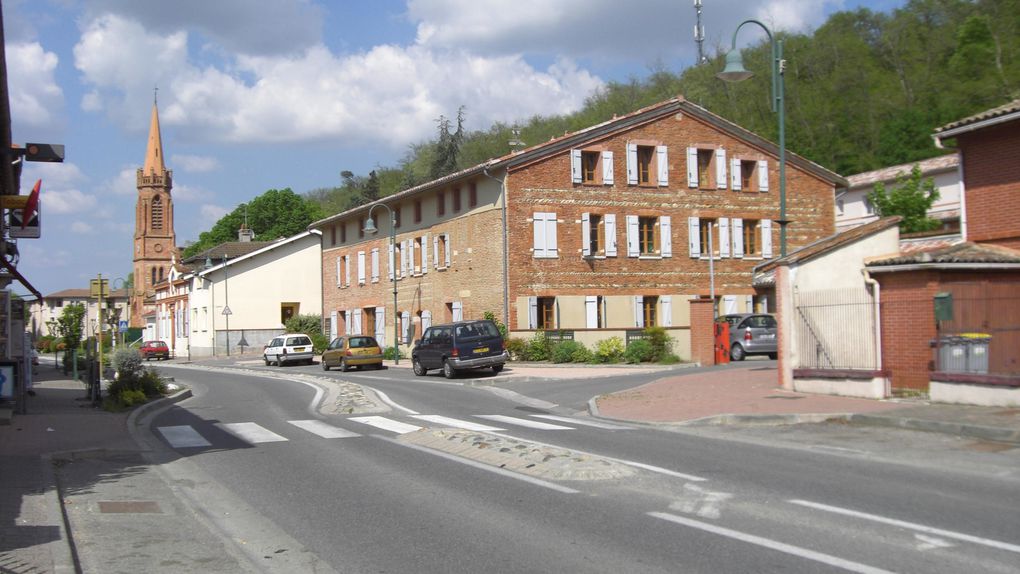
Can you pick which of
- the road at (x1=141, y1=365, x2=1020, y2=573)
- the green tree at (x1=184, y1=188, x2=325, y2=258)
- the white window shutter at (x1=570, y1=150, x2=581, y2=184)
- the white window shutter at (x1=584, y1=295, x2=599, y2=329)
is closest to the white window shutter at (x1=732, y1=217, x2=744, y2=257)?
the white window shutter at (x1=584, y1=295, x2=599, y2=329)

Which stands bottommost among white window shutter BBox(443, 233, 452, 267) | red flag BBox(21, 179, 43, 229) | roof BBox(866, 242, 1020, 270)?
roof BBox(866, 242, 1020, 270)

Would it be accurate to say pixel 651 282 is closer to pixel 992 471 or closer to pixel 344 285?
pixel 344 285

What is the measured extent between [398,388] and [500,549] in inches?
734

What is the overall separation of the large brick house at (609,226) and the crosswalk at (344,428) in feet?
59.1

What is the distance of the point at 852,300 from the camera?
16547 millimetres

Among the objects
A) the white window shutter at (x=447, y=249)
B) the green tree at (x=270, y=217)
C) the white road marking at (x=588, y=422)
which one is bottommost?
the white road marking at (x=588, y=422)

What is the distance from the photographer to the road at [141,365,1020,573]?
6.43 meters

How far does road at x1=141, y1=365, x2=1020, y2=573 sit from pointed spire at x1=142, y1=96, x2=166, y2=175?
92075 millimetres

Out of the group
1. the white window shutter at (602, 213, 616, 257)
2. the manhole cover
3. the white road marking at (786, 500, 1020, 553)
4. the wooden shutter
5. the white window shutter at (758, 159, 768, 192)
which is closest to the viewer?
the white road marking at (786, 500, 1020, 553)

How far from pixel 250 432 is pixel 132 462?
330cm

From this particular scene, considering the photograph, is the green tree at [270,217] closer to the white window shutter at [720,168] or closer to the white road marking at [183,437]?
the white window shutter at [720,168]

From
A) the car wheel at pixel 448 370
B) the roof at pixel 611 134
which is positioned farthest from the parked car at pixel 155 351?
the car wheel at pixel 448 370

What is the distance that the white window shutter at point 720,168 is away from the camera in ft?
138

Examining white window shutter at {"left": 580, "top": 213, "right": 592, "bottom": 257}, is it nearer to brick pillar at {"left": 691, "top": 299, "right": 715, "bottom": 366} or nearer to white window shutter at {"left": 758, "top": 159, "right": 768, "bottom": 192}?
brick pillar at {"left": 691, "top": 299, "right": 715, "bottom": 366}
